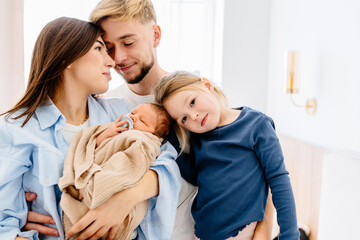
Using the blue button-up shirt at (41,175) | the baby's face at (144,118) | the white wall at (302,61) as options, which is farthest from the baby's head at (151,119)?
the white wall at (302,61)

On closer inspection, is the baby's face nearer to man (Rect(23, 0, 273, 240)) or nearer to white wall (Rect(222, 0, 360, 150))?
man (Rect(23, 0, 273, 240))

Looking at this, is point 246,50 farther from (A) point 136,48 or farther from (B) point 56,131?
(B) point 56,131

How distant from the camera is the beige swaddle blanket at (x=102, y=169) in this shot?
94 centimetres

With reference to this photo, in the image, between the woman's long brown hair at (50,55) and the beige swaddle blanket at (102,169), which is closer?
the beige swaddle blanket at (102,169)

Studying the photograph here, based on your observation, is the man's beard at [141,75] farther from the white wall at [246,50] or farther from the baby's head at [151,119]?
the white wall at [246,50]

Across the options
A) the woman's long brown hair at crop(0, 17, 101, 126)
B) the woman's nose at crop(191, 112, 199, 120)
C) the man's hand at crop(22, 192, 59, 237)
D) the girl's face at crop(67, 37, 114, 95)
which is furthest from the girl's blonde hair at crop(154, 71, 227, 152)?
the man's hand at crop(22, 192, 59, 237)

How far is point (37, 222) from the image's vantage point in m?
1.05

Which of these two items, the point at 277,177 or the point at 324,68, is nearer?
the point at 277,177

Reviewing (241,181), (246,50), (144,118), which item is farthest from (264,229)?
(246,50)

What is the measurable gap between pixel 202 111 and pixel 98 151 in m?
0.39

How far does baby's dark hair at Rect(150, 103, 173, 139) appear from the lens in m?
1.23

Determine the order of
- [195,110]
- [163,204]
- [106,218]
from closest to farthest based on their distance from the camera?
[106,218], [163,204], [195,110]

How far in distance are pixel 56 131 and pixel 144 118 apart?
307 millimetres

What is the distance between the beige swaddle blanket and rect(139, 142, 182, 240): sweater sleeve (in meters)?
0.04
